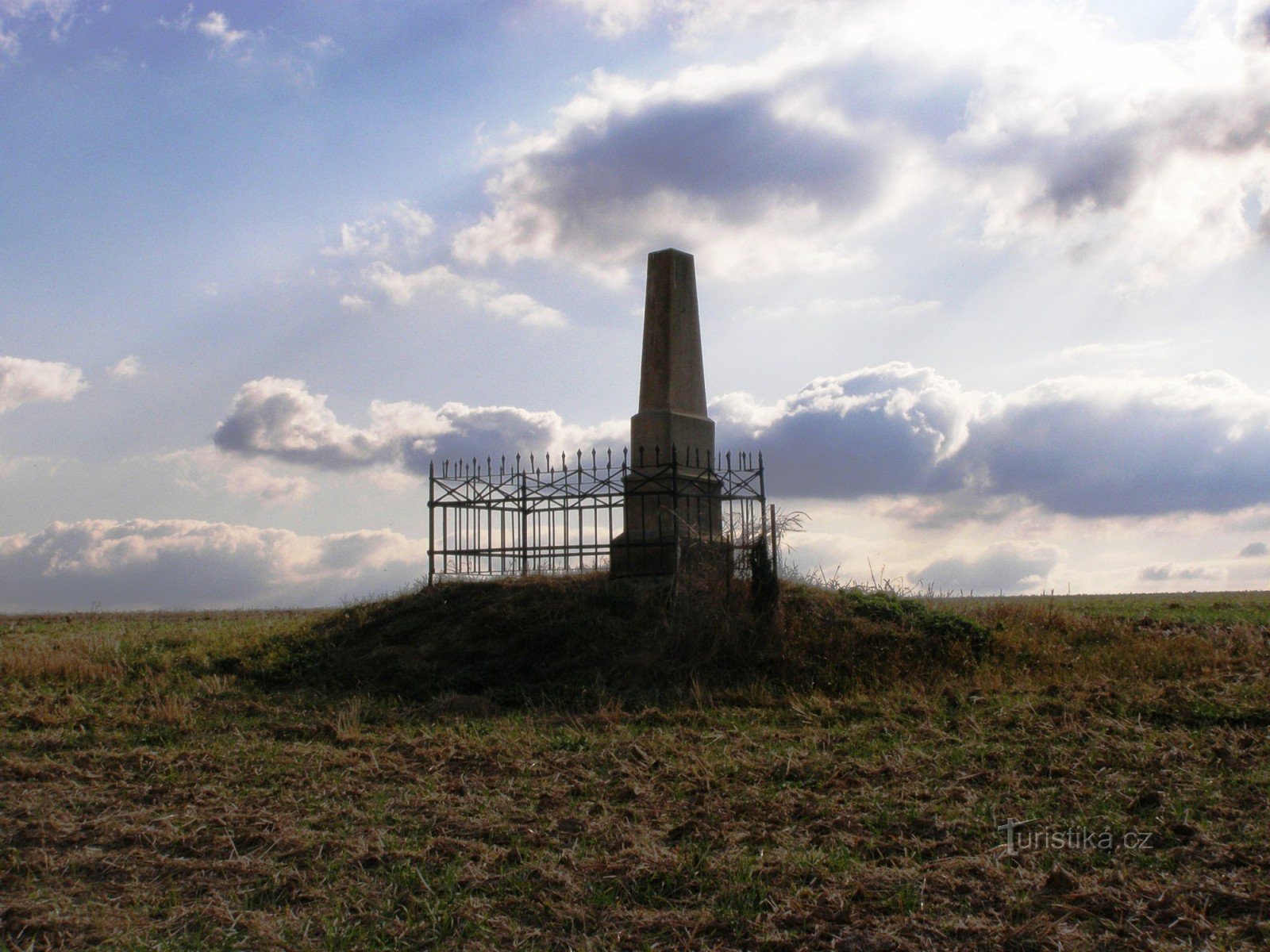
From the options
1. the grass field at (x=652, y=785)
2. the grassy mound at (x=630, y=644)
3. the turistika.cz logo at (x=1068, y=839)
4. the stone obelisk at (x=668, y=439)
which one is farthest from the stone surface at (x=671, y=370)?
the turistika.cz logo at (x=1068, y=839)

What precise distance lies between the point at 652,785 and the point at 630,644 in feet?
17.5

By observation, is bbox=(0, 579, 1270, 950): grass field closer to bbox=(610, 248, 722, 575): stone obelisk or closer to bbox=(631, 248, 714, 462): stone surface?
bbox=(610, 248, 722, 575): stone obelisk

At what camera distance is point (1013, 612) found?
15375mm

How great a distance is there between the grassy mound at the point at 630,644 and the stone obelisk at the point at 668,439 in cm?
89

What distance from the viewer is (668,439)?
51.5 feet

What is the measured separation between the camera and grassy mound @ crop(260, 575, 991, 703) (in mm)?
11875

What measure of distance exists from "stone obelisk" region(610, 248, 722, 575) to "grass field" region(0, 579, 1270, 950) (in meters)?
1.46

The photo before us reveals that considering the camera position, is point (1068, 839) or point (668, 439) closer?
point (1068, 839)

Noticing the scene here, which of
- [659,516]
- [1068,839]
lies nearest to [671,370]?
[659,516]

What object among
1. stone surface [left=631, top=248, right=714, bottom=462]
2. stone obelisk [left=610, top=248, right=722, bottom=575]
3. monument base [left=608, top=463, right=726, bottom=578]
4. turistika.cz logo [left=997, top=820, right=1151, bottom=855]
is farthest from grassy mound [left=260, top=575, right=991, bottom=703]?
turistika.cz logo [left=997, top=820, right=1151, bottom=855]

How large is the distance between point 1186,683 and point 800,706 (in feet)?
13.1

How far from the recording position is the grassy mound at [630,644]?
39.0ft

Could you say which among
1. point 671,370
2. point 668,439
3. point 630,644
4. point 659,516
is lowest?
point 630,644

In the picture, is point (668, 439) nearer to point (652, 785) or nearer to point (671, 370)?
point (671, 370)
